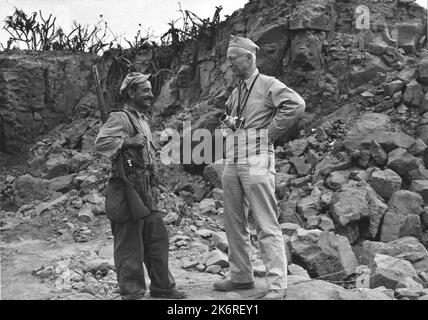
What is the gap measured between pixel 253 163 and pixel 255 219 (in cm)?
46

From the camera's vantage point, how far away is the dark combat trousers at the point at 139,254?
396 cm

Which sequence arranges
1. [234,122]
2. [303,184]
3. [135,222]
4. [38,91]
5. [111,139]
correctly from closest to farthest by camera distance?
[111,139]
[135,222]
[234,122]
[303,184]
[38,91]

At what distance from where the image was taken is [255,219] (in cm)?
402

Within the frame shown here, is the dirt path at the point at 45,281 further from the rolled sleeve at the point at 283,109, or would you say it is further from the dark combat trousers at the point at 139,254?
the rolled sleeve at the point at 283,109

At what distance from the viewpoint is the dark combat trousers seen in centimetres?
396

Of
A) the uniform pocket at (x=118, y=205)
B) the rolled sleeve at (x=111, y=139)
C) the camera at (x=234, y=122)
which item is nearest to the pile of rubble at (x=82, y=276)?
the uniform pocket at (x=118, y=205)

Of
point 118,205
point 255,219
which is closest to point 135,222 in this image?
point 118,205

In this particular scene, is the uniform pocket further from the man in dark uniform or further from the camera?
the camera

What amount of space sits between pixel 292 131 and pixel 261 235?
275 inches

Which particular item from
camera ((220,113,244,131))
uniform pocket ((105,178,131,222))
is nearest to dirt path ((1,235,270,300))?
uniform pocket ((105,178,131,222))

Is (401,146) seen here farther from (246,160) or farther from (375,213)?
(246,160)

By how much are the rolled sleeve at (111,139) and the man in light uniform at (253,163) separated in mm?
961

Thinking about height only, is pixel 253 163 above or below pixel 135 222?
above

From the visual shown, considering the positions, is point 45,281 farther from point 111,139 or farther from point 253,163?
point 253,163
